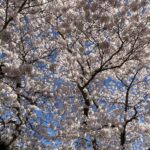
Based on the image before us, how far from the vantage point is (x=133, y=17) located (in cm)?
1286

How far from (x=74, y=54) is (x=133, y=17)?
3.04 meters

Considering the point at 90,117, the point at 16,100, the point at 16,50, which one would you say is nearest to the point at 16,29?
the point at 16,50

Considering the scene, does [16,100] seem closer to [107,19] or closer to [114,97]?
[107,19]

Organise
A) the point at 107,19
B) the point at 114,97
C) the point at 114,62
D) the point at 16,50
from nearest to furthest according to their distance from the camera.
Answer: the point at 107,19 → the point at 114,62 → the point at 16,50 → the point at 114,97

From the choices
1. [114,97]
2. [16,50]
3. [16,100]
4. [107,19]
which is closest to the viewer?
[107,19]

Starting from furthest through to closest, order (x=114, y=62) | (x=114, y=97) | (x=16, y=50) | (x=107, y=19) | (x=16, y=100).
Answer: (x=114, y=97) → (x=16, y=50) → (x=114, y=62) → (x=16, y=100) → (x=107, y=19)

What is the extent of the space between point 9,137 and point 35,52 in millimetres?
3925

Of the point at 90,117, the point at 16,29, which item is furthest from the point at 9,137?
the point at 16,29

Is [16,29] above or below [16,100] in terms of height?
above

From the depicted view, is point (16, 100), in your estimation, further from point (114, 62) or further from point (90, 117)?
point (114, 62)

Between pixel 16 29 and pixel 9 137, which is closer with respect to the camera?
pixel 9 137

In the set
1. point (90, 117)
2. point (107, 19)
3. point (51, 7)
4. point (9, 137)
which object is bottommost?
point (9, 137)

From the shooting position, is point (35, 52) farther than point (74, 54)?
Yes

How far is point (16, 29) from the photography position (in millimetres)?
15961
